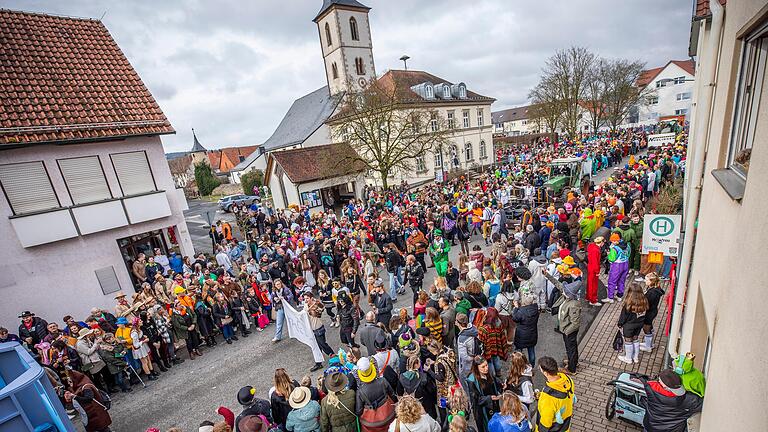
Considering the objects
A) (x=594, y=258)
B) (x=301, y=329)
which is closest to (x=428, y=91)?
(x=594, y=258)

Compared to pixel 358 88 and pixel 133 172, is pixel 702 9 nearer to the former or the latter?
pixel 133 172

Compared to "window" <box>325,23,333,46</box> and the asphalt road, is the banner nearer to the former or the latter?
the asphalt road

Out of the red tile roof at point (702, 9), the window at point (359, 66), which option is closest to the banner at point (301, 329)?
the red tile roof at point (702, 9)

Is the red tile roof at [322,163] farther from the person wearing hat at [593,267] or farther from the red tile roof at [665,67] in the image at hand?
the red tile roof at [665,67]

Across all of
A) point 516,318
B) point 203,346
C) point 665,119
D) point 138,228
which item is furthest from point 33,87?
point 665,119

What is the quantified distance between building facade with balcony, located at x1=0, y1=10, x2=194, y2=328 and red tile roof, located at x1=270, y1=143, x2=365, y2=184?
11481 mm

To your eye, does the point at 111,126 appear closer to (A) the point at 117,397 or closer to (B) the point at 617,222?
(A) the point at 117,397

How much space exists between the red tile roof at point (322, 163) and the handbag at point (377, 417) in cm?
2152

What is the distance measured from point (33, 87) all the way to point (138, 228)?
559 centimetres

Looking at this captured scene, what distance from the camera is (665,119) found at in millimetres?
58531

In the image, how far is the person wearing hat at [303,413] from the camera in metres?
4.62

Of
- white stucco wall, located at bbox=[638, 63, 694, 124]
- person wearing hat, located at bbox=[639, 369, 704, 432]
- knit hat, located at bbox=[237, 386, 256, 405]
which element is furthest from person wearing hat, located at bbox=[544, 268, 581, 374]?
white stucco wall, located at bbox=[638, 63, 694, 124]

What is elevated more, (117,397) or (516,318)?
(516,318)

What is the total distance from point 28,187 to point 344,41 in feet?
105
